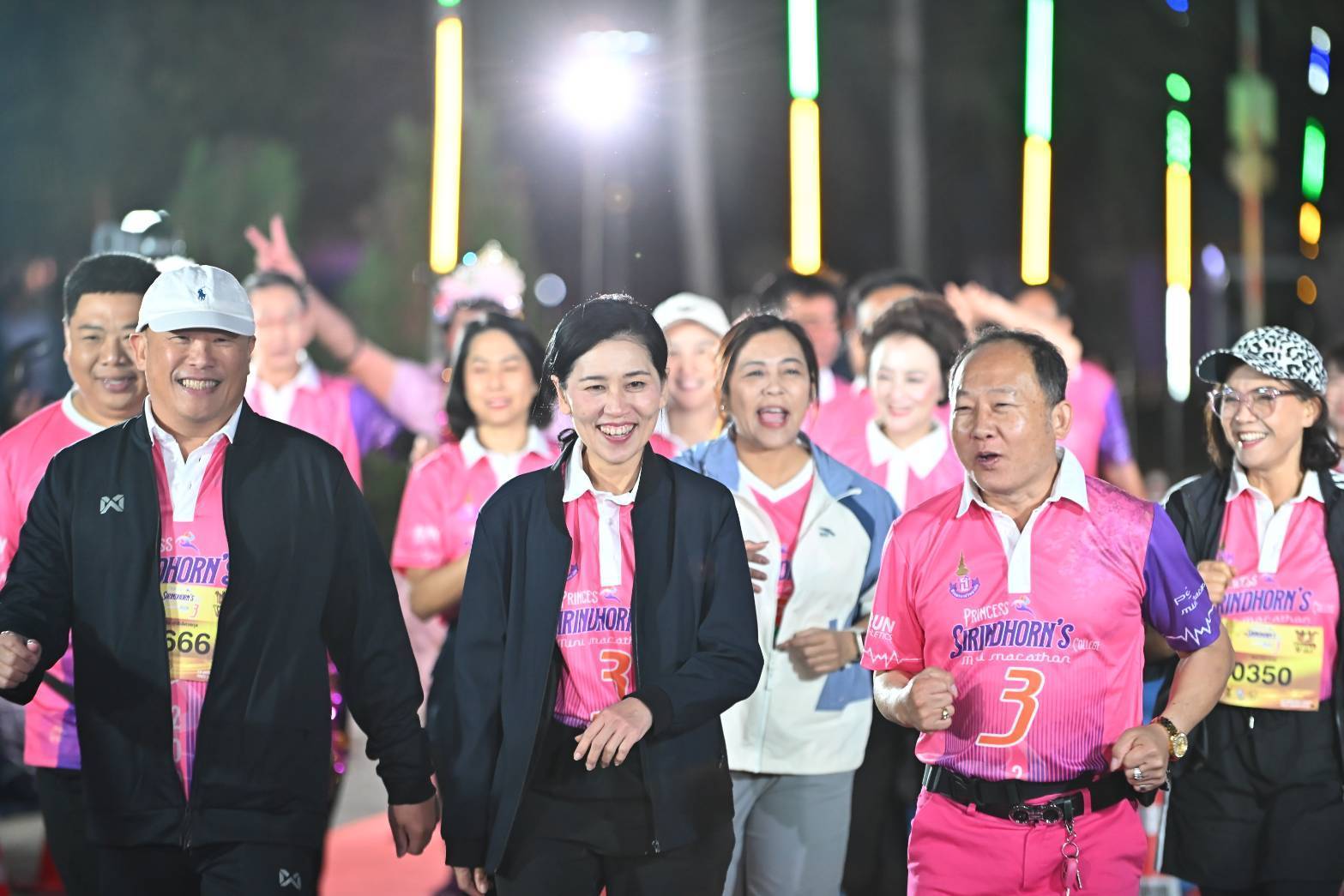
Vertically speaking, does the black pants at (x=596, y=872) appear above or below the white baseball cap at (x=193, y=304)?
below

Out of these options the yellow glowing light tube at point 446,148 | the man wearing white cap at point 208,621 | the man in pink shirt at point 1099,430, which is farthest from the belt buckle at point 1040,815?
the yellow glowing light tube at point 446,148

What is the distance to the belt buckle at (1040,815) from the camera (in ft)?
10.4

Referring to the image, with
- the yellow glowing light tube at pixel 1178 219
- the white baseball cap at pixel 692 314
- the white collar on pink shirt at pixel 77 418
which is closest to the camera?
the white collar on pink shirt at pixel 77 418

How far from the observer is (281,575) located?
3.28 m

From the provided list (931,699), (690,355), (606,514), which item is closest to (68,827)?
(606,514)

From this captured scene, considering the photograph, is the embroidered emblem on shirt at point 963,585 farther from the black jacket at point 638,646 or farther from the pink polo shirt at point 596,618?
the pink polo shirt at point 596,618

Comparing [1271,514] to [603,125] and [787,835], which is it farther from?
[603,125]

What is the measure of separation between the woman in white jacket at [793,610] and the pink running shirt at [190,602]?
1.41m

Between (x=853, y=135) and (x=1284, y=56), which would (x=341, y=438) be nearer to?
(x=853, y=135)

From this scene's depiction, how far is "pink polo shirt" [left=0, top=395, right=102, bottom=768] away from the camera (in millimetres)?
3699

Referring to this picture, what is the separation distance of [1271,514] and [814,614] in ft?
3.97

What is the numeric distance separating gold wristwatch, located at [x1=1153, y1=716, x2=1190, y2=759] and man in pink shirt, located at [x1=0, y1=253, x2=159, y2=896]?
239 centimetres

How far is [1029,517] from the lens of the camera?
3.32 metres

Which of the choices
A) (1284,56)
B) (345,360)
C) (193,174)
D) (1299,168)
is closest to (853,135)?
(1284,56)
